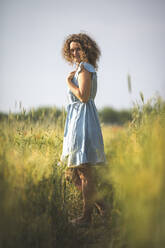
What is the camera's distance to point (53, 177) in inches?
73.6

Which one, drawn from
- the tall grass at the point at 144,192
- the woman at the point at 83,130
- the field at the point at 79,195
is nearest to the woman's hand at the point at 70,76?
the woman at the point at 83,130

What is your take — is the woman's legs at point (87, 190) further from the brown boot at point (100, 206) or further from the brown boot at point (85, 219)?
the brown boot at point (100, 206)

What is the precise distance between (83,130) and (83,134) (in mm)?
38

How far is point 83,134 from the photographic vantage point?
2.07 meters

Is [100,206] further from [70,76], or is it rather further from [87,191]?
[70,76]

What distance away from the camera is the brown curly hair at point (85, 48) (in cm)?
226

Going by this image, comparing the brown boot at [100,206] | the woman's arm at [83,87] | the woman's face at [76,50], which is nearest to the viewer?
the woman's arm at [83,87]

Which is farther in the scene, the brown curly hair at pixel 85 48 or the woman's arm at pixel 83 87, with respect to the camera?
the brown curly hair at pixel 85 48

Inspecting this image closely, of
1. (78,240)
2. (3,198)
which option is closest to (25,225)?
(3,198)

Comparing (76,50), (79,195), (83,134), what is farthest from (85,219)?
(76,50)

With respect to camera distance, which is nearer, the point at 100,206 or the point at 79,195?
the point at 100,206

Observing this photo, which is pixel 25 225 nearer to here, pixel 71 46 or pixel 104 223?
pixel 104 223

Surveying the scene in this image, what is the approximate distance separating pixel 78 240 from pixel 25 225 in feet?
1.98

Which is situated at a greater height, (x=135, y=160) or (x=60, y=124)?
(x=60, y=124)
